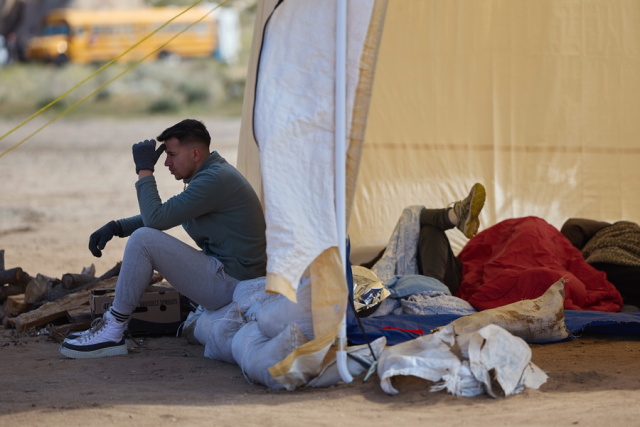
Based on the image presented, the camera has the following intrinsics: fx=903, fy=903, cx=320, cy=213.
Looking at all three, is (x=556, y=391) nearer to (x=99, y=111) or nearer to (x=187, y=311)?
(x=187, y=311)

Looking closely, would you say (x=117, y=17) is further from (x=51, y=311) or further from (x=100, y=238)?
(x=100, y=238)

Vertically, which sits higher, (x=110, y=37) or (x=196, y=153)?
(x=110, y=37)

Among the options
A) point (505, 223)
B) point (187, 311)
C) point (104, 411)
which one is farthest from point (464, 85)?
point (104, 411)

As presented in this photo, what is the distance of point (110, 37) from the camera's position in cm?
2005

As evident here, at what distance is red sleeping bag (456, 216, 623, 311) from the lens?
464 cm

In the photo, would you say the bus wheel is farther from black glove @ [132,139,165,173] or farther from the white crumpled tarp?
the white crumpled tarp

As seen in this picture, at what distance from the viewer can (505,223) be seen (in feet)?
17.6

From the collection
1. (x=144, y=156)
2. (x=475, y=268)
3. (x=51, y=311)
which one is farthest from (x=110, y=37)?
(x=144, y=156)

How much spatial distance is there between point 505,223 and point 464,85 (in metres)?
1.33

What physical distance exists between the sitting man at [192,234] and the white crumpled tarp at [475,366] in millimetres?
1078

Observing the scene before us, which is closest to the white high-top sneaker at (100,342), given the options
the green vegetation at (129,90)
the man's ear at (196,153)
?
the man's ear at (196,153)

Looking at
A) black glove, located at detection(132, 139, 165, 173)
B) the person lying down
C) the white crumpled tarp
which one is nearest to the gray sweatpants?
black glove, located at detection(132, 139, 165, 173)

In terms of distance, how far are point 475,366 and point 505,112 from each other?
3518 mm

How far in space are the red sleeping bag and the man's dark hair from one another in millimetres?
1678
